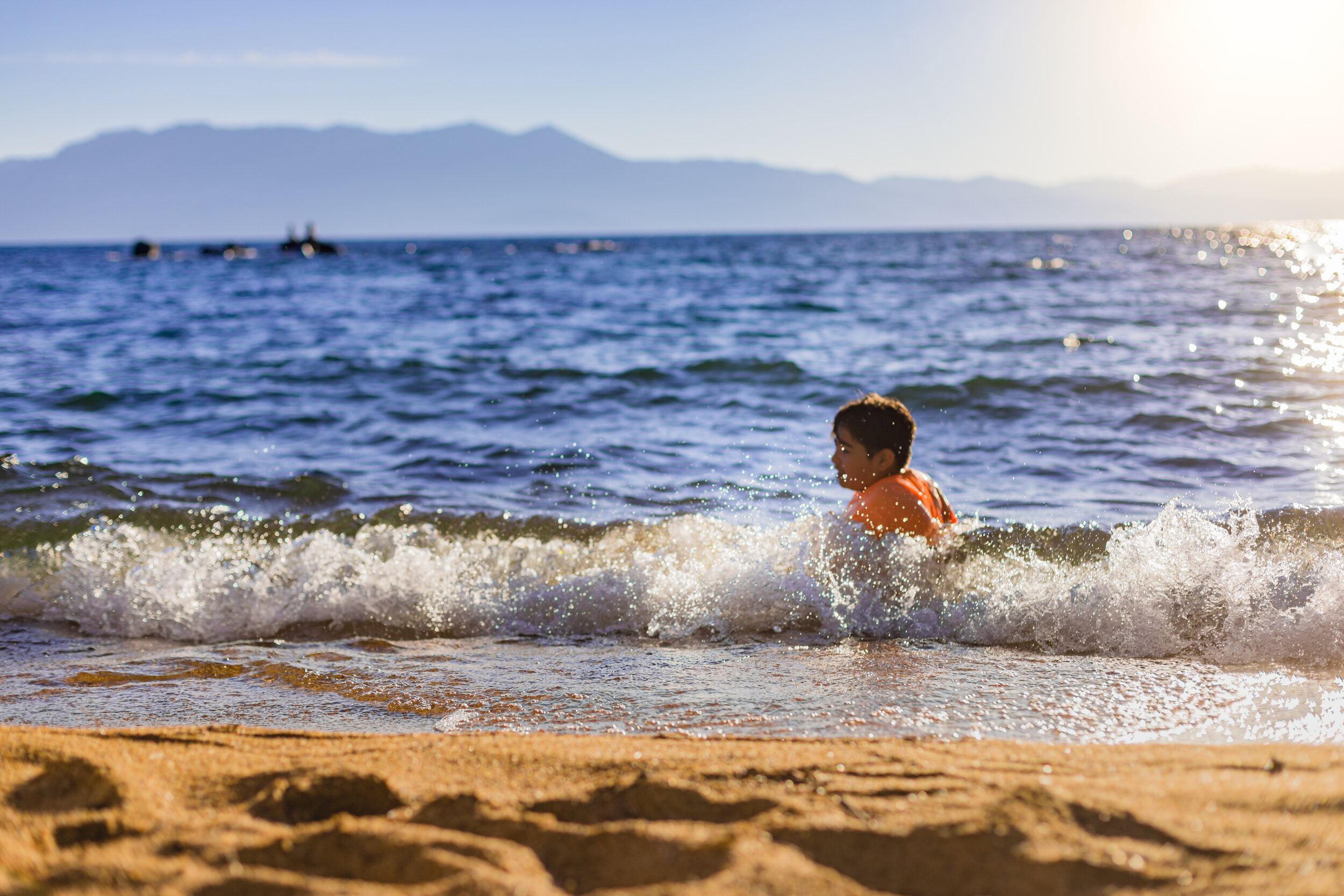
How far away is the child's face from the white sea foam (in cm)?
26

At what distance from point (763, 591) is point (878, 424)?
101 cm

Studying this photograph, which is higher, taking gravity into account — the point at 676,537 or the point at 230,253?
the point at 230,253

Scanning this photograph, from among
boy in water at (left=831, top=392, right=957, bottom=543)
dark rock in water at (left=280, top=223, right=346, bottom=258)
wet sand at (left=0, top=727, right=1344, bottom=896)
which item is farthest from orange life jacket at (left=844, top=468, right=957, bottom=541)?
dark rock in water at (left=280, top=223, right=346, bottom=258)

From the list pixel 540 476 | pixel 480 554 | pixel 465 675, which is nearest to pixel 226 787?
pixel 465 675

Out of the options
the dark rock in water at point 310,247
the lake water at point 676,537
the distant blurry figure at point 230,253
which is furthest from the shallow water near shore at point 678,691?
the distant blurry figure at point 230,253

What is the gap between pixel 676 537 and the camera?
5652mm

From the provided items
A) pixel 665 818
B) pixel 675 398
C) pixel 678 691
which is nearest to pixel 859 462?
pixel 678 691

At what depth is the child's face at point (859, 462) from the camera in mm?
4734

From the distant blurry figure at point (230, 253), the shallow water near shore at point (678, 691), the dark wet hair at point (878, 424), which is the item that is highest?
the distant blurry figure at point (230, 253)

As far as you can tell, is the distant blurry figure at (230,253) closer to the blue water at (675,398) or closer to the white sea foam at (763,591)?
the blue water at (675,398)

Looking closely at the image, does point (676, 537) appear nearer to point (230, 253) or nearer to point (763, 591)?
point (763, 591)

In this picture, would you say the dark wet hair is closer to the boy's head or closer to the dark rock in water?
the boy's head

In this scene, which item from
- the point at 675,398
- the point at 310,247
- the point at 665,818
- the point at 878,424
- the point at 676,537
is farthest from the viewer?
the point at 310,247

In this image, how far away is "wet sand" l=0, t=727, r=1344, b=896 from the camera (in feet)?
5.95
